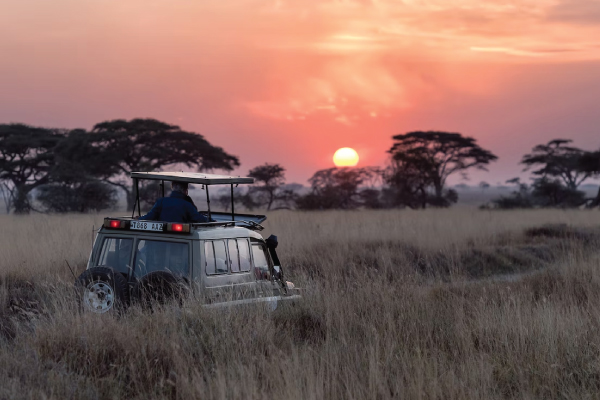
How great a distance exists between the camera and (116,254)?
7281 mm

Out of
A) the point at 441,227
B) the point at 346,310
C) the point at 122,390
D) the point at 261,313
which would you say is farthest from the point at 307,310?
the point at 441,227

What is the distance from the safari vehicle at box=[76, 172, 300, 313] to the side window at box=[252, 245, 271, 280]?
0.02m

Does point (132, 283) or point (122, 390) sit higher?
point (132, 283)

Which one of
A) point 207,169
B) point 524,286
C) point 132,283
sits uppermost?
point 207,169

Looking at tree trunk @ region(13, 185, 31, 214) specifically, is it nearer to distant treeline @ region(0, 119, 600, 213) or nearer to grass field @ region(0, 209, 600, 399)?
distant treeline @ region(0, 119, 600, 213)

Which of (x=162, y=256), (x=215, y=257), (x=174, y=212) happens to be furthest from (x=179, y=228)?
(x=174, y=212)

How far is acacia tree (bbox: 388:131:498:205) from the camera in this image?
41156 mm

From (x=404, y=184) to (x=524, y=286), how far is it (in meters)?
30.1

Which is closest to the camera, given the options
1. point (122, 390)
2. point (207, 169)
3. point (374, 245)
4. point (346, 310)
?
point (122, 390)

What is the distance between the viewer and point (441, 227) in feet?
64.4

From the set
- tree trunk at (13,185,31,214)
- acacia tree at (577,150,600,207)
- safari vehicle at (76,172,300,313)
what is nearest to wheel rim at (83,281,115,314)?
safari vehicle at (76,172,300,313)

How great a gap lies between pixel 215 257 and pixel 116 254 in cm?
111

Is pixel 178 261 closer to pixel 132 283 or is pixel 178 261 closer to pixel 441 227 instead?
pixel 132 283

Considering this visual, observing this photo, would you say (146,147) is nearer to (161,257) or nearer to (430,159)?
(430,159)
